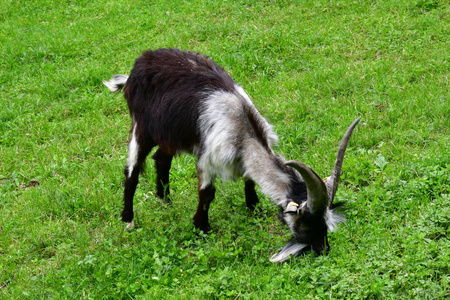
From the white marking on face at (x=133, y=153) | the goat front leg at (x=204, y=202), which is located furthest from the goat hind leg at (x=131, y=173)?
the goat front leg at (x=204, y=202)

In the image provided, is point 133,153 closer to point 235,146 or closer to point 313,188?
point 235,146

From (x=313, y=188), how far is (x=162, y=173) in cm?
225

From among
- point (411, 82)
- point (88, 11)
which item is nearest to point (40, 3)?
point (88, 11)

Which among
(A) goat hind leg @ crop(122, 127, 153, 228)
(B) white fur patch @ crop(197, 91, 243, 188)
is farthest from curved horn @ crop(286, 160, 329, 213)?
(A) goat hind leg @ crop(122, 127, 153, 228)

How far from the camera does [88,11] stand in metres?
11.8

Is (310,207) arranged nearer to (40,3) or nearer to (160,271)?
(160,271)

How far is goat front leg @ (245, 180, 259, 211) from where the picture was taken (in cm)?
526

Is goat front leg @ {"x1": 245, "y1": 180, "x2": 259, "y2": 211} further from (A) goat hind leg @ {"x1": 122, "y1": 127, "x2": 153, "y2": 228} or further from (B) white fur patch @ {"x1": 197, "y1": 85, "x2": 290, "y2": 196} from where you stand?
(A) goat hind leg @ {"x1": 122, "y1": 127, "x2": 153, "y2": 228}

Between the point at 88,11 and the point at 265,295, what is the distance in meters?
9.57

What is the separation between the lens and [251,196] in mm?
5336

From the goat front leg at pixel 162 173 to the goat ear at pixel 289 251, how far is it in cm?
176

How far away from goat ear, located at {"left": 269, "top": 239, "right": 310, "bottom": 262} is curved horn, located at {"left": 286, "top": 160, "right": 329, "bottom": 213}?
15.4 inches

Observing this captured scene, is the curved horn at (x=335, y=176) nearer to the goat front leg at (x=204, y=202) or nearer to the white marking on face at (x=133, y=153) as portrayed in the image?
the goat front leg at (x=204, y=202)

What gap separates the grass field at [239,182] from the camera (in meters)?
4.26
